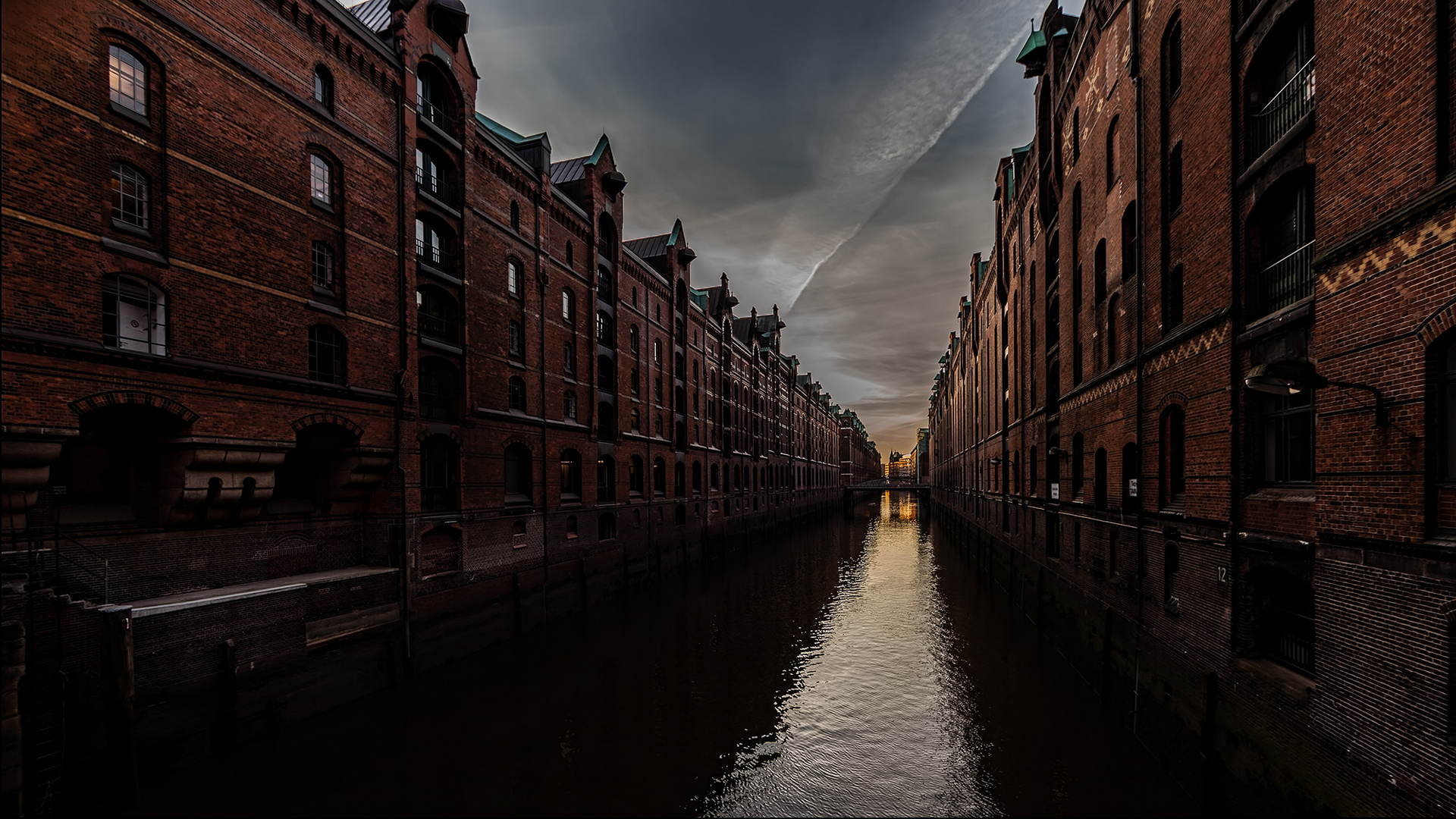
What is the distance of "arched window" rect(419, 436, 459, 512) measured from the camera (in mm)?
16719

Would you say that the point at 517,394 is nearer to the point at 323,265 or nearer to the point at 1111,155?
the point at 323,265

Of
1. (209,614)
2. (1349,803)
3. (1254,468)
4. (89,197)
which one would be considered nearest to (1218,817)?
(1349,803)

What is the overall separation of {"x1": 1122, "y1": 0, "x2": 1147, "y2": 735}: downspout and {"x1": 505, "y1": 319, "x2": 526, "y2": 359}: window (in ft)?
56.4

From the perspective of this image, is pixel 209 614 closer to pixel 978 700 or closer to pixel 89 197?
pixel 89 197

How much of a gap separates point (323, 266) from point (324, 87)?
4.12 m

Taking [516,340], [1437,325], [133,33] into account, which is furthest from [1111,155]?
[133,33]

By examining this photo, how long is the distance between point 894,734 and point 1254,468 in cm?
753

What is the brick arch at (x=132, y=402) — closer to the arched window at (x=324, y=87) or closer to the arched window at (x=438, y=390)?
the arched window at (x=438, y=390)

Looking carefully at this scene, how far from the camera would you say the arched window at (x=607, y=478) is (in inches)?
1009

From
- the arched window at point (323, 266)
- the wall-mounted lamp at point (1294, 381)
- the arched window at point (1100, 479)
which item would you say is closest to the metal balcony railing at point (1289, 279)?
the wall-mounted lamp at point (1294, 381)

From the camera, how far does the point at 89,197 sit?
9.73 m

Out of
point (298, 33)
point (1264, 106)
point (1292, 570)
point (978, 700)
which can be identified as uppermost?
point (298, 33)

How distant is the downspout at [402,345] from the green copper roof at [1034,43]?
1987 cm

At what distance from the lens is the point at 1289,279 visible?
8062 mm
